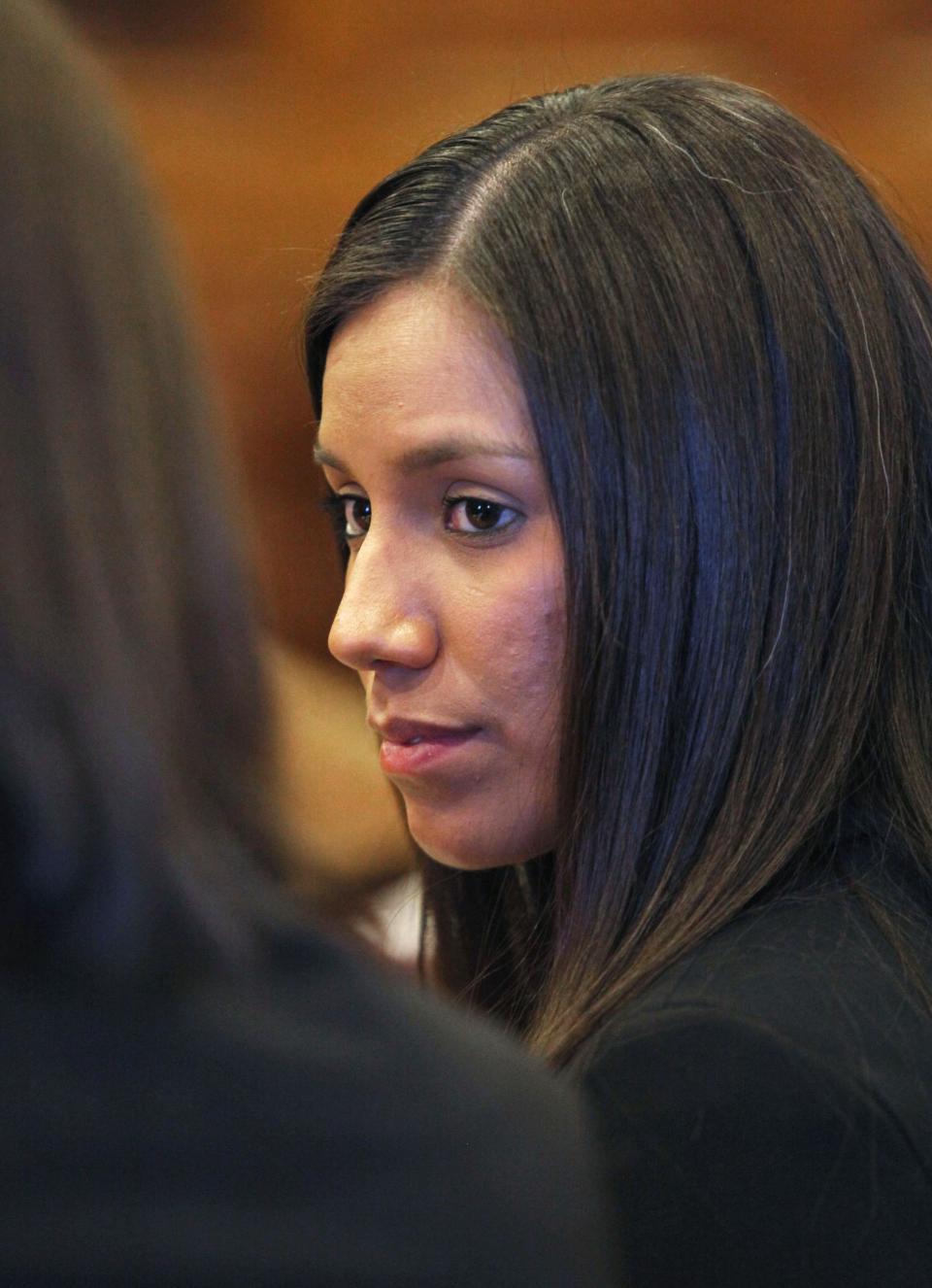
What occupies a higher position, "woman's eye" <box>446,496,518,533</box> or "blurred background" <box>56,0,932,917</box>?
"blurred background" <box>56,0,932,917</box>

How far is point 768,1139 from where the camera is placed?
78 cm

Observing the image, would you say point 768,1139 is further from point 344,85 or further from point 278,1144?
point 344,85

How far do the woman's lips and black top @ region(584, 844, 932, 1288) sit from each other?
0.32m

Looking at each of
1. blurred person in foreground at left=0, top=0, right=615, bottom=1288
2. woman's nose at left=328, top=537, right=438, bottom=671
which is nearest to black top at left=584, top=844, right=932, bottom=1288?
blurred person in foreground at left=0, top=0, right=615, bottom=1288

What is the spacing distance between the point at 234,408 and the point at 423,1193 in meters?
2.66

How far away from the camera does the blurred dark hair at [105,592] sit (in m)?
0.52

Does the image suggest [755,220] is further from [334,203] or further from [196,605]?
[334,203]

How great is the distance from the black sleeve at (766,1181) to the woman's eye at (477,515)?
1.29ft

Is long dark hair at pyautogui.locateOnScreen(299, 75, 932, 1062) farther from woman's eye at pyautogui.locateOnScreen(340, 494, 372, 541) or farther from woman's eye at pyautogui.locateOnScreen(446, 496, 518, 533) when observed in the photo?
woman's eye at pyautogui.locateOnScreen(340, 494, 372, 541)

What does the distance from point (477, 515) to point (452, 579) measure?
0.15 ft

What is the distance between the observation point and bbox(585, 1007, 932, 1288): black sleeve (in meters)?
0.77

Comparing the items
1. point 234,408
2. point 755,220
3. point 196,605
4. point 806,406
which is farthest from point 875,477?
point 234,408

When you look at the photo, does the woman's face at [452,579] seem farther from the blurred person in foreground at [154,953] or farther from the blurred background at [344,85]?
the blurred background at [344,85]

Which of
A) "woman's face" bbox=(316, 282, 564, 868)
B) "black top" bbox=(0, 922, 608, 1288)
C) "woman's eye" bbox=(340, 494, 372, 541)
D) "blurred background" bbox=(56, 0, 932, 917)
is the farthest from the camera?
"blurred background" bbox=(56, 0, 932, 917)
